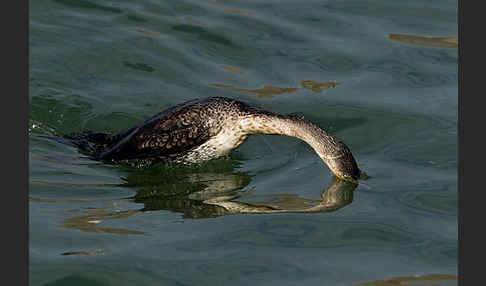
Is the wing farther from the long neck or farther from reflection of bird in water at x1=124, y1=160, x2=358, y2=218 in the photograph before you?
the long neck

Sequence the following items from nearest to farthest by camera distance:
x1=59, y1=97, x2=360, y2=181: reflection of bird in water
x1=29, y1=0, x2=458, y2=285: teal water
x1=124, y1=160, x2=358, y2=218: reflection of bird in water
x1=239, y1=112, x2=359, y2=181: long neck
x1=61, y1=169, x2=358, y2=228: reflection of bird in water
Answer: x1=29, y1=0, x2=458, y2=285: teal water < x1=61, y1=169, x2=358, y2=228: reflection of bird in water < x1=124, y1=160, x2=358, y2=218: reflection of bird in water < x1=239, y1=112, x2=359, y2=181: long neck < x1=59, y1=97, x2=360, y2=181: reflection of bird in water

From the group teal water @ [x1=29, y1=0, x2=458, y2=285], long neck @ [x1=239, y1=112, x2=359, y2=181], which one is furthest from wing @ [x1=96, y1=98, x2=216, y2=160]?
long neck @ [x1=239, y1=112, x2=359, y2=181]

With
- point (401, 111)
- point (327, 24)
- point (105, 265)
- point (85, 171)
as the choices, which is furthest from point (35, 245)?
point (327, 24)

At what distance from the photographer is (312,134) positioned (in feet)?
26.1

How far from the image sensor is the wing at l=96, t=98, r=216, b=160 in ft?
26.9

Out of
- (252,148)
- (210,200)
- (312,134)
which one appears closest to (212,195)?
(210,200)

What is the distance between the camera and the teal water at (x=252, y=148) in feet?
20.5

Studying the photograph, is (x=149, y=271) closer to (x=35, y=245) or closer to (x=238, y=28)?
(x=35, y=245)

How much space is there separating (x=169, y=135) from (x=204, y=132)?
38cm

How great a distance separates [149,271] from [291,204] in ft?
6.52

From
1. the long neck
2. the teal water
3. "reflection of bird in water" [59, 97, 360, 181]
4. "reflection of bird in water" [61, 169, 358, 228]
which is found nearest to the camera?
the teal water

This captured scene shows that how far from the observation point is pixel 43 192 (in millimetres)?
7531

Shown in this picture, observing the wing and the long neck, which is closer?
the long neck

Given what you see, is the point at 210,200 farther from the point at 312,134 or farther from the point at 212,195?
the point at 312,134
